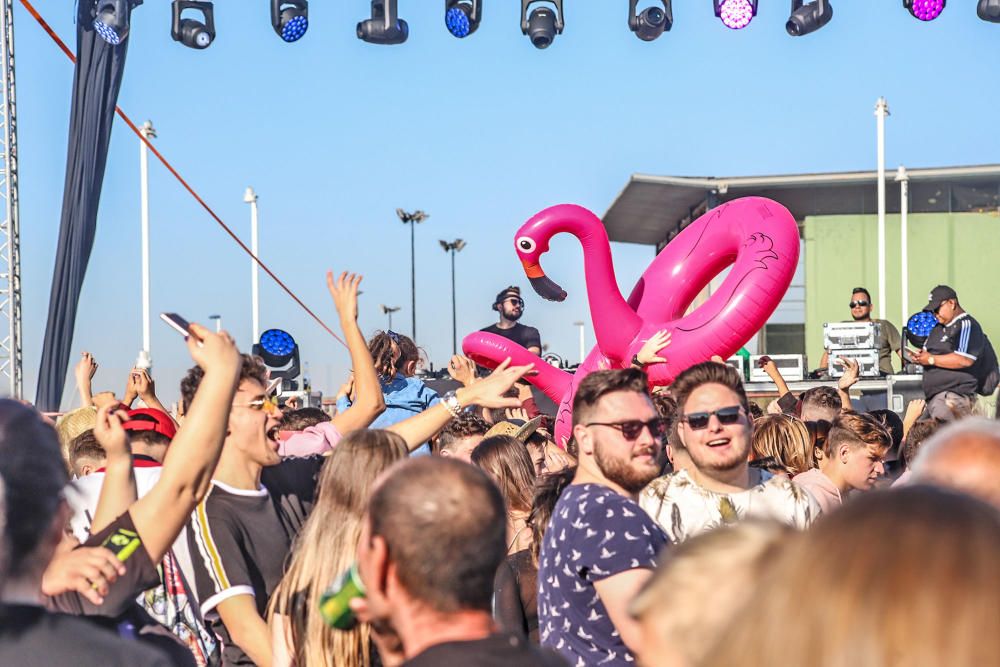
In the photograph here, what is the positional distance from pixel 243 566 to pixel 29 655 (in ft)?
4.92

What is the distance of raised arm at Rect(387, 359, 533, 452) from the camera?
13.2 feet

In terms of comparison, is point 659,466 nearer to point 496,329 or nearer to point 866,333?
point 496,329

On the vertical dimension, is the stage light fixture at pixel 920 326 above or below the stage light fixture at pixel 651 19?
below

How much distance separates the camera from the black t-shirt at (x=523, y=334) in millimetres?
9594

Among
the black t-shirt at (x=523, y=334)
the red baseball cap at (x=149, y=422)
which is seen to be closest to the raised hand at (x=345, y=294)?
the red baseball cap at (x=149, y=422)

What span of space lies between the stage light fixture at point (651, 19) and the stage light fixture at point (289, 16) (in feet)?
9.71

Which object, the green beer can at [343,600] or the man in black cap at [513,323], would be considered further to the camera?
the man in black cap at [513,323]

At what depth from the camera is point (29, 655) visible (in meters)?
1.94

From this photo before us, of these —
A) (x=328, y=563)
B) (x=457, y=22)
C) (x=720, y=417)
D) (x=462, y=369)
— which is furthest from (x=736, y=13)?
(x=328, y=563)

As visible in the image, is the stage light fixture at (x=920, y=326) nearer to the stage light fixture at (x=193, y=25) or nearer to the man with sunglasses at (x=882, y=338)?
the man with sunglasses at (x=882, y=338)

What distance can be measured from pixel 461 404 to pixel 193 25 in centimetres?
765

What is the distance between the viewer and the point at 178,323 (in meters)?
2.91

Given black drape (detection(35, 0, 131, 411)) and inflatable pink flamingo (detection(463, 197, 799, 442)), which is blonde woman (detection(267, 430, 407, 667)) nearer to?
inflatable pink flamingo (detection(463, 197, 799, 442))

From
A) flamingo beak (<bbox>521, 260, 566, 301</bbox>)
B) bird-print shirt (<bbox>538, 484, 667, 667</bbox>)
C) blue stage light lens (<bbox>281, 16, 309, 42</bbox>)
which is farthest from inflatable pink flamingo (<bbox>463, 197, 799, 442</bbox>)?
blue stage light lens (<bbox>281, 16, 309, 42</bbox>)
